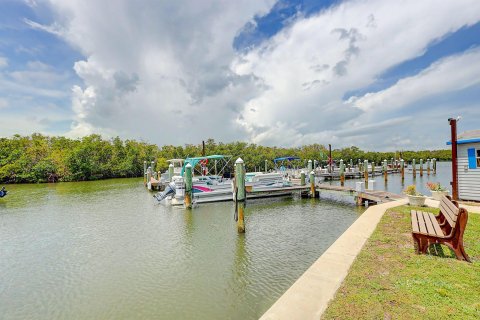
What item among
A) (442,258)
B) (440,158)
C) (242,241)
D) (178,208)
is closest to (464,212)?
(442,258)

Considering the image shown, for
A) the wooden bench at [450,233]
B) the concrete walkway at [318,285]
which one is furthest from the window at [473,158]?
the concrete walkway at [318,285]

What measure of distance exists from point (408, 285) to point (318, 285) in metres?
1.60

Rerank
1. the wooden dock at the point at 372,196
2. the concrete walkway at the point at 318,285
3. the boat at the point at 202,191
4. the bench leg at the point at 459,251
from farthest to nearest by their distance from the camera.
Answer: the boat at the point at 202,191 < the wooden dock at the point at 372,196 < the bench leg at the point at 459,251 < the concrete walkway at the point at 318,285

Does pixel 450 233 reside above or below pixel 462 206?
above

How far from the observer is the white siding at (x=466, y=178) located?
12680 millimetres

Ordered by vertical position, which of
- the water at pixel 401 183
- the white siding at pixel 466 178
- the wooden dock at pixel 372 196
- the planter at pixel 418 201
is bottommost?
the water at pixel 401 183

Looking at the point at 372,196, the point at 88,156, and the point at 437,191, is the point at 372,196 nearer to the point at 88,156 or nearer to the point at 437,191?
the point at 437,191

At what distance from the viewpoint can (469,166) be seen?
1284 cm

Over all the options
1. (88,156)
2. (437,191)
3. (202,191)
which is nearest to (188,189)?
(202,191)

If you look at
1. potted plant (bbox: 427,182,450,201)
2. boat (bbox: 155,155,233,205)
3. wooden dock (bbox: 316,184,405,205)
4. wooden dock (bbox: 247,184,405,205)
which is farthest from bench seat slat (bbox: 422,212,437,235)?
boat (bbox: 155,155,233,205)

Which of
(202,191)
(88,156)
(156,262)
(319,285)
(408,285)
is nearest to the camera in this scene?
(408,285)

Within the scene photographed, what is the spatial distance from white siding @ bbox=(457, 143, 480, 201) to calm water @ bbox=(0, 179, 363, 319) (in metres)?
5.41

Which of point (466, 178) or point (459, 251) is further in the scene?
point (466, 178)

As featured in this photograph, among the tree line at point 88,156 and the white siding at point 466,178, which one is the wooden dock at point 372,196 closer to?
the white siding at point 466,178
